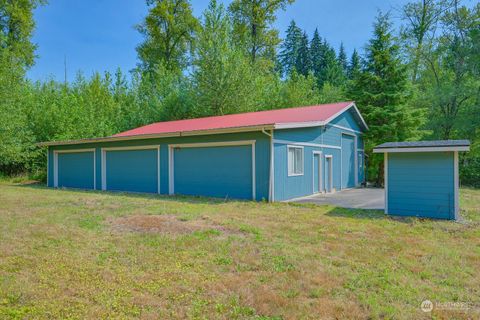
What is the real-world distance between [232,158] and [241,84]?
33.5ft

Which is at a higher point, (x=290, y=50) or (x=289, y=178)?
(x=290, y=50)

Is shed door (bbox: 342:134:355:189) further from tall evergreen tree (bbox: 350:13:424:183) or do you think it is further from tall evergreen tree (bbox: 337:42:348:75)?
tall evergreen tree (bbox: 337:42:348:75)

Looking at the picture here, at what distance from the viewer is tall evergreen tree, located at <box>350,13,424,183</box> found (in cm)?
1778

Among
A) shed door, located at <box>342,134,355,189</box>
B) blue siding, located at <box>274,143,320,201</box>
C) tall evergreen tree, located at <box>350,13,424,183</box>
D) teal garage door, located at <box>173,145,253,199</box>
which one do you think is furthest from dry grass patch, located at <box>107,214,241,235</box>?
tall evergreen tree, located at <box>350,13,424,183</box>

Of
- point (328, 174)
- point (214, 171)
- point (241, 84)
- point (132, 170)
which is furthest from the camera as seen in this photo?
point (241, 84)

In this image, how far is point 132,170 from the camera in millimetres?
14344

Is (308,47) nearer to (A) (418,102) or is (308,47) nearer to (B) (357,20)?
(B) (357,20)

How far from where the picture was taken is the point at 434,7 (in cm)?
2383

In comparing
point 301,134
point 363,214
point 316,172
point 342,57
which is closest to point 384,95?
point 316,172

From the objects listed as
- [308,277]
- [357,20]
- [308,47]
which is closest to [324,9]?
[357,20]

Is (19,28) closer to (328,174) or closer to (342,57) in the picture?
(328,174)

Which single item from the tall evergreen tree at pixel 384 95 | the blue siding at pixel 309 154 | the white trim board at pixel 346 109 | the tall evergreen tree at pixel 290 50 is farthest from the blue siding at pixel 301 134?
the tall evergreen tree at pixel 290 50

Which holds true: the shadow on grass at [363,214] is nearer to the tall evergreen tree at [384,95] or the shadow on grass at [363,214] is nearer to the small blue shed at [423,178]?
the small blue shed at [423,178]

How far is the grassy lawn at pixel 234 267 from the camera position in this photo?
11.0 ft
